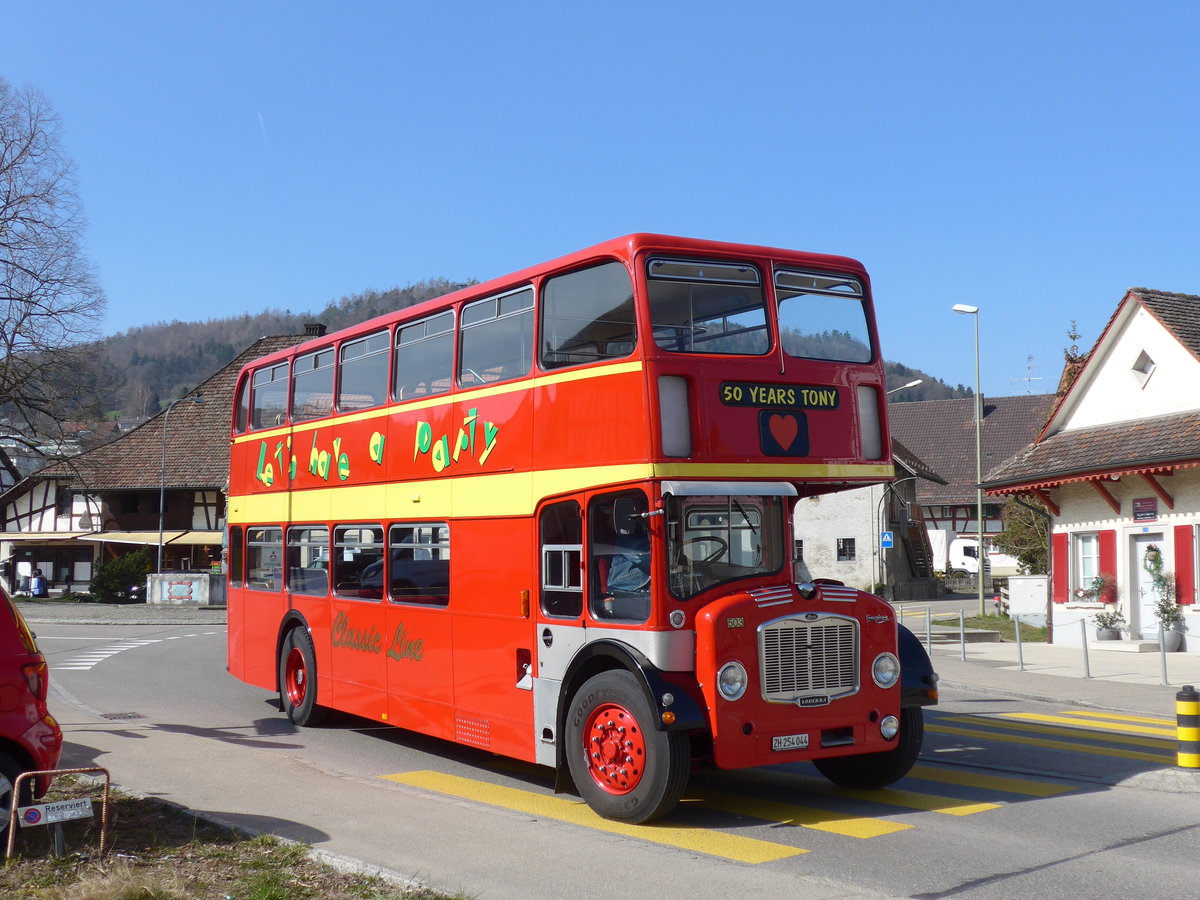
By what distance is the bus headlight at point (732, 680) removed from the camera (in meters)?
8.35

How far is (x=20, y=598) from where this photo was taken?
51.7 metres

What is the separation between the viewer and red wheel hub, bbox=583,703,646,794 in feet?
27.9

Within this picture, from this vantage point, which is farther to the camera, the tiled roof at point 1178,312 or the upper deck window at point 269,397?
the tiled roof at point 1178,312

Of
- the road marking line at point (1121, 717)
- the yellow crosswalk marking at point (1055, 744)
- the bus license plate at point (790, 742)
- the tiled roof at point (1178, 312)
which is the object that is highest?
the tiled roof at point (1178, 312)

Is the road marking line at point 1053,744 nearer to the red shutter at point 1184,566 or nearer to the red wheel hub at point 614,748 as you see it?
the red wheel hub at point 614,748

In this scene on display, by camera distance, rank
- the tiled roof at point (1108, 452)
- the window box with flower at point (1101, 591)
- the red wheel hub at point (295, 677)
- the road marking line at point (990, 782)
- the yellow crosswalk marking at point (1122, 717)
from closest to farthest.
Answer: the road marking line at point (990, 782)
the red wheel hub at point (295, 677)
the yellow crosswalk marking at point (1122, 717)
the tiled roof at point (1108, 452)
the window box with flower at point (1101, 591)

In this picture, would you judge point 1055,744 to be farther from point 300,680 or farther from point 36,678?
point 36,678

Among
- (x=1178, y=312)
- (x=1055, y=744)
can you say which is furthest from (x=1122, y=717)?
(x=1178, y=312)

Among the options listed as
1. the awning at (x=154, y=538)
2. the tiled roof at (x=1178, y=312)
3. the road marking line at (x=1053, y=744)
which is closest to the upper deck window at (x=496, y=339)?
the road marking line at (x=1053, y=744)

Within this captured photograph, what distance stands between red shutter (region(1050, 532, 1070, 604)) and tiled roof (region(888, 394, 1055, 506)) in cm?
4000

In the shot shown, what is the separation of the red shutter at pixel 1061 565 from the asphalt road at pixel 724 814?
1313cm

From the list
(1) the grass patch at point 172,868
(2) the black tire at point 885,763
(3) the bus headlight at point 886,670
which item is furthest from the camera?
(2) the black tire at point 885,763

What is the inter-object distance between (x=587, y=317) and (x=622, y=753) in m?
3.27

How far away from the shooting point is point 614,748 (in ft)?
28.5
